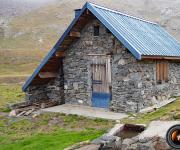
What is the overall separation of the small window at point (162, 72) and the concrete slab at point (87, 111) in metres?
3.30

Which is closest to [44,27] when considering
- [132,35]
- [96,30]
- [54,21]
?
[54,21]

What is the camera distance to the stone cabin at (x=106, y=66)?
18.0 m

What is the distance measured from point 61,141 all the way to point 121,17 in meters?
9.49

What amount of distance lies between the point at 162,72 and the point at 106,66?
11.0 feet

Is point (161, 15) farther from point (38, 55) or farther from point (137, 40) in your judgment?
point (137, 40)

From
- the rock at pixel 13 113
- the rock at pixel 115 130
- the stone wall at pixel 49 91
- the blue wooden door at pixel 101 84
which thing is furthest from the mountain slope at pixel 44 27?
the rock at pixel 115 130

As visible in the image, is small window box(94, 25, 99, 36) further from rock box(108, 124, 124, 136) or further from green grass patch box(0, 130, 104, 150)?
rock box(108, 124, 124, 136)

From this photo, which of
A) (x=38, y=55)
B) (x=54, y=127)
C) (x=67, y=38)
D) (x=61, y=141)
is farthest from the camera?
(x=38, y=55)

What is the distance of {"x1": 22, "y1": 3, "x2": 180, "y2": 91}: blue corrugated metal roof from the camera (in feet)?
57.8

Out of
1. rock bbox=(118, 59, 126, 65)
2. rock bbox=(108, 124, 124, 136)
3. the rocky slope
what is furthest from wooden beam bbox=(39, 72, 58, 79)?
the rocky slope

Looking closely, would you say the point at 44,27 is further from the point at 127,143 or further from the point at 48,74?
the point at 127,143

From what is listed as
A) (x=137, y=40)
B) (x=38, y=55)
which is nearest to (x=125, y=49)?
(x=137, y=40)

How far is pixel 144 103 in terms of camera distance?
17984mm

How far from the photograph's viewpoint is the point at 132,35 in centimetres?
1862
